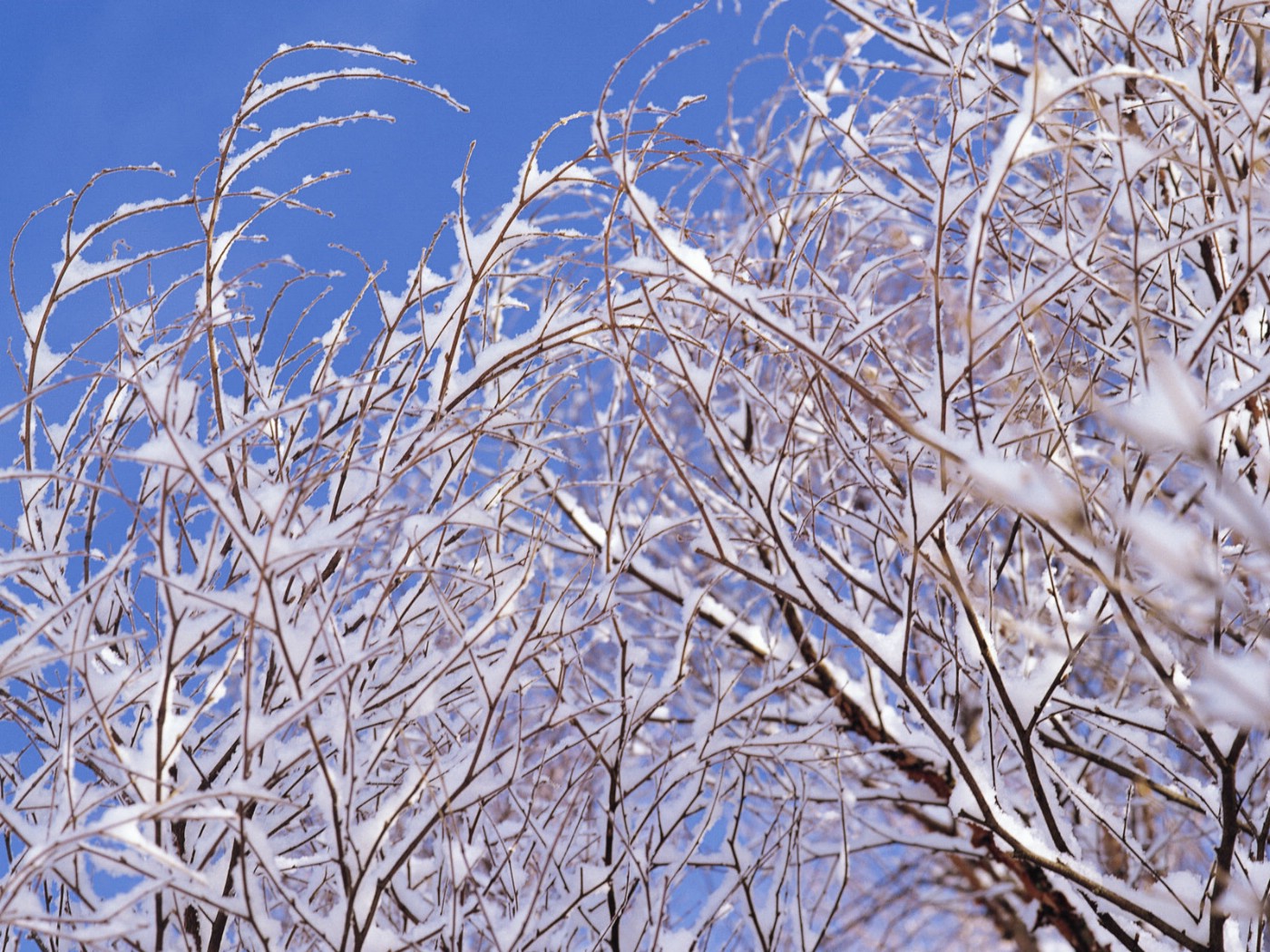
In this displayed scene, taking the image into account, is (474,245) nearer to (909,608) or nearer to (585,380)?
(585,380)

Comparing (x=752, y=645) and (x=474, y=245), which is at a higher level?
(x=474, y=245)

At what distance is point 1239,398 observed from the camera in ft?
4.21

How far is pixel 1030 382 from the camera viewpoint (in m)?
1.79

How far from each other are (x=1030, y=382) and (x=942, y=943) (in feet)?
14.9

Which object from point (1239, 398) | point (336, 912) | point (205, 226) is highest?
point (205, 226)

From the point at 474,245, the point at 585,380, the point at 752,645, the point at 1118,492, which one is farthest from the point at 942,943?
the point at 474,245

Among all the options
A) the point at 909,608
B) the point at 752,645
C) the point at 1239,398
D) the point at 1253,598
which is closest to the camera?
the point at 1239,398

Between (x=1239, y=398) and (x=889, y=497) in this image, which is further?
(x=889, y=497)

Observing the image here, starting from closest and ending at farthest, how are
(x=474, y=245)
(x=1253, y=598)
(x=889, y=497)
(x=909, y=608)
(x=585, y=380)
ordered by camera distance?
(x=909, y=608)
(x=474, y=245)
(x=889, y=497)
(x=585, y=380)
(x=1253, y=598)

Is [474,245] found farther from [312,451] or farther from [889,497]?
[889,497]

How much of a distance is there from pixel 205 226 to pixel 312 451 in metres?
0.47

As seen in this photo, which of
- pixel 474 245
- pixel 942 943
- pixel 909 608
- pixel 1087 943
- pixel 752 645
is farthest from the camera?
pixel 942 943

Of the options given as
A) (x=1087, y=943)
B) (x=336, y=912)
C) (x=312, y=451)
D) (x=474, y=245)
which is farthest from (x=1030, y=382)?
(x=1087, y=943)

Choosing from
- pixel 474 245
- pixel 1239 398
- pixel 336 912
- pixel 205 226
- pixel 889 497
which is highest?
pixel 205 226
